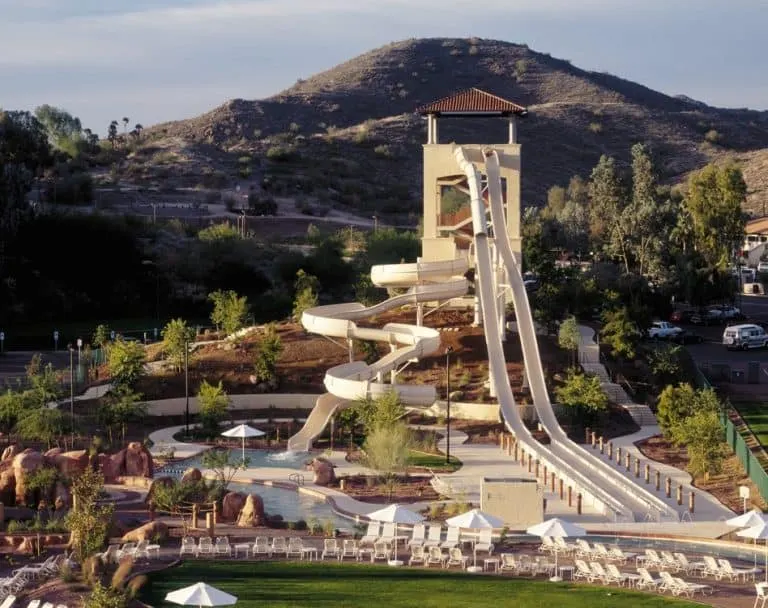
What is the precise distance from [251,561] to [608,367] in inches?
1002

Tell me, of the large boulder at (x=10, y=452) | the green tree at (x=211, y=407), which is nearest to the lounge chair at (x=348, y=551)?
the large boulder at (x=10, y=452)

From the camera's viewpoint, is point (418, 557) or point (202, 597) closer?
point (202, 597)

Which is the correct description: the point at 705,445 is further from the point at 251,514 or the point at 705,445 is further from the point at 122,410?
the point at 122,410

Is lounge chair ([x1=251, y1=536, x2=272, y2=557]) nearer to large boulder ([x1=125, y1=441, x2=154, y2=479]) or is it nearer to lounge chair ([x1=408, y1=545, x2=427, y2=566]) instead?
lounge chair ([x1=408, y1=545, x2=427, y2=566])

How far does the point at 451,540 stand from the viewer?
2958 centimetres

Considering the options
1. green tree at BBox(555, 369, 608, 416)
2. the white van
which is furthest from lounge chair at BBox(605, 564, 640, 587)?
the white van

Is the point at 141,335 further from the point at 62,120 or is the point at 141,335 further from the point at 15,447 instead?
the point at 62,120

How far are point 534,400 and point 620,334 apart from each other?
28.5 feet

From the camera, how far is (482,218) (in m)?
51.2

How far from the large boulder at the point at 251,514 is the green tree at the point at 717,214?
4690cm

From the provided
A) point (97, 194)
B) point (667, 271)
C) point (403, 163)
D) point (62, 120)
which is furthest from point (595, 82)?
point (667, 271)

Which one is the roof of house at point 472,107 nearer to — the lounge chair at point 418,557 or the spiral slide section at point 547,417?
the spiral slide section at point 547,417

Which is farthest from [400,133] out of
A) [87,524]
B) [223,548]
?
[87,524]

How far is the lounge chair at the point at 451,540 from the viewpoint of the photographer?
2939cm
